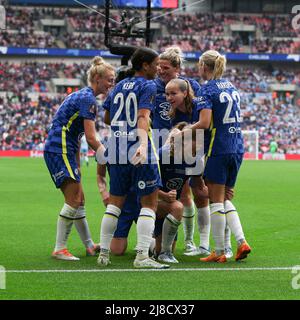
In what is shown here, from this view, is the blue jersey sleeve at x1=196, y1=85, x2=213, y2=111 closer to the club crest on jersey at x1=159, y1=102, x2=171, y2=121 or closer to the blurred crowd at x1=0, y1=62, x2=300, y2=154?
the club crest on jersey at x1=159, y1=102, x2=171, y2=121

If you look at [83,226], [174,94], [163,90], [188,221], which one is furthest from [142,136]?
[188,221]

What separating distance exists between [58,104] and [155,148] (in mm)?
46770

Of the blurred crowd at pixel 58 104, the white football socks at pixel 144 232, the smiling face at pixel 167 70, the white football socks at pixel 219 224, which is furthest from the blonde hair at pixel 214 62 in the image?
the blurred crowd at pixel 58 104

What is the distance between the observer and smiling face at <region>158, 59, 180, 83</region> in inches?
334

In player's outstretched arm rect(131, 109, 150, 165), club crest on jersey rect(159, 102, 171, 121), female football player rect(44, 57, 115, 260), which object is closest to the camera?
player's outstretched arm rect(131, 109, 150, 165)

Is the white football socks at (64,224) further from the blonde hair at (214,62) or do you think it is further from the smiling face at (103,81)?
the blonde hair at (214,62)

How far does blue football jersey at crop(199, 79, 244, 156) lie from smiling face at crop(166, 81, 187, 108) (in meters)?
0.27

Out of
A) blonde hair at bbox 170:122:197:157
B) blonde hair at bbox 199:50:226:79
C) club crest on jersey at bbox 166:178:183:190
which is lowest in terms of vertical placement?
club crest on jersey at bbox 166:178:183:190

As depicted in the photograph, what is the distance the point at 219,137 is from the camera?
26.8 feet

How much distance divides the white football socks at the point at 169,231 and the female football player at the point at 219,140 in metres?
0.39

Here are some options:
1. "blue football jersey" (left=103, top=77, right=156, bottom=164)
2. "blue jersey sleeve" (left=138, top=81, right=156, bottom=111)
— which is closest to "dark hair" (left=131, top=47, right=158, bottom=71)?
"blue football jersey" (left=103, top=77, right=156, bottom=164)

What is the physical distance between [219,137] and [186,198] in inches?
55.6

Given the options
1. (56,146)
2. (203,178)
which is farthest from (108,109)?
(203,178)
